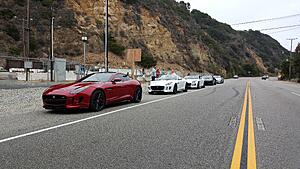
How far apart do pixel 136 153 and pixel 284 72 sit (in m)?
92.1

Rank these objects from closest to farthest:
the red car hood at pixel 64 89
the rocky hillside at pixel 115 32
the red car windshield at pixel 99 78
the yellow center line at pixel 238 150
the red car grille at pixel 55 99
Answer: the yellow center line at pixel 238 150 → the red car grille at pixel 55 99 → the red car hood at pixel 64 89 → the red car windshield at pixel 99 78 → the rocky hillside at pixel 115 32

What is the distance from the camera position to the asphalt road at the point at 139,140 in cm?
496

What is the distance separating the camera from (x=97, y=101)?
34.6ft

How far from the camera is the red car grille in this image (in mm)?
9758

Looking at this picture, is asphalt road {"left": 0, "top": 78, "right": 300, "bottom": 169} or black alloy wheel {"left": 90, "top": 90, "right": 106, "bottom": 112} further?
black alloy wheel {"left": 90, "top": 90, "right": 106, "bottom": 112}

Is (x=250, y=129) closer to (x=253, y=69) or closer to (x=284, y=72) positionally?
(x=284, y=72)

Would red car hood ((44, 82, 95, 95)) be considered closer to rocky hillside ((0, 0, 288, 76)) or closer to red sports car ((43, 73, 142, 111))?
red sports car ((43, 73, 142, 111))

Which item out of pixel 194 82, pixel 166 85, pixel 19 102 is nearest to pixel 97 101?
pixel 19 102

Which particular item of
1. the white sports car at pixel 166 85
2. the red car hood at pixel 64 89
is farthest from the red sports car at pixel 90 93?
the white sports car at pixel 166 85

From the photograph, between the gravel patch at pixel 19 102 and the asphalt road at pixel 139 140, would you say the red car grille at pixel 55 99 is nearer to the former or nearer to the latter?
the asphalt road at pixel 139 140

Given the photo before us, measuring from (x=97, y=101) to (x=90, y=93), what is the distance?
0.48m

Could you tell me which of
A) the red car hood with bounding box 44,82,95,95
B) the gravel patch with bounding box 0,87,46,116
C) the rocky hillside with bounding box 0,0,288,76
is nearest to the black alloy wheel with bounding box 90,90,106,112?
the red car hood with bounding box 44,82,95,95

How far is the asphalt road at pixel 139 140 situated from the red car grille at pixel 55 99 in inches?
15.2

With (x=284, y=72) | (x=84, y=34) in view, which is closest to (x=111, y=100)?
(x=84, y=34)
